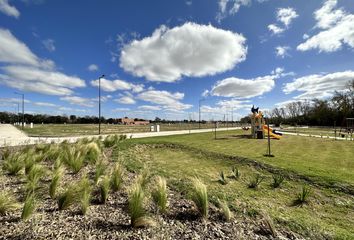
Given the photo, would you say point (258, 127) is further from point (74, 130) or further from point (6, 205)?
point (74, 130)

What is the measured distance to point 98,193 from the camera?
499 centimetres

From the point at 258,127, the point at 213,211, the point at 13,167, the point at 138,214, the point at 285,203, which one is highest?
the point at 258,127

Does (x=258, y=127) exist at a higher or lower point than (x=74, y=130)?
higher

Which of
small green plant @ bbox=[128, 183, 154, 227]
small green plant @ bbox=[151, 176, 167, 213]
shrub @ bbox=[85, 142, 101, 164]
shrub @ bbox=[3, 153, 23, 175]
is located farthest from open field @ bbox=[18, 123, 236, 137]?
small green plant @ bbox=[128, 183, 154, 227]

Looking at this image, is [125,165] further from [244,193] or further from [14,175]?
[244,193]

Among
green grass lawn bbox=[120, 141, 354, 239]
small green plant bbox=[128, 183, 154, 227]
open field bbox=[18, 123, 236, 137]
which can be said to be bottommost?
green grass lawn bbox=[120, 141, 354, 239]

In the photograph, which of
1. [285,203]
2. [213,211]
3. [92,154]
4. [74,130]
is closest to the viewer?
[213,211]

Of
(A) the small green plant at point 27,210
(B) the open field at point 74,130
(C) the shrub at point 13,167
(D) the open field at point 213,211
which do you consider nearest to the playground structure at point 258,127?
(D) the open field at point 213,211

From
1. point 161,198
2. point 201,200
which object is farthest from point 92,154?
point 201,200

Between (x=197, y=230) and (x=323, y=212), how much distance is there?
10.7ft

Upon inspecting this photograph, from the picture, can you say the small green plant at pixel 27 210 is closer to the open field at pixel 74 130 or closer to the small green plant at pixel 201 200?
the small green plant at pixel 201 200

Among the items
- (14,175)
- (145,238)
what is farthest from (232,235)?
(14,175)

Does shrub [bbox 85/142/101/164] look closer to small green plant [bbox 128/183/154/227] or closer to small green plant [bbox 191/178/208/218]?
small green plant [bbox 128/183/154/227]

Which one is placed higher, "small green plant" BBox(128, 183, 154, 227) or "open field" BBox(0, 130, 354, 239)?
"small green plant" BBox(128, 183, 154, 227)
